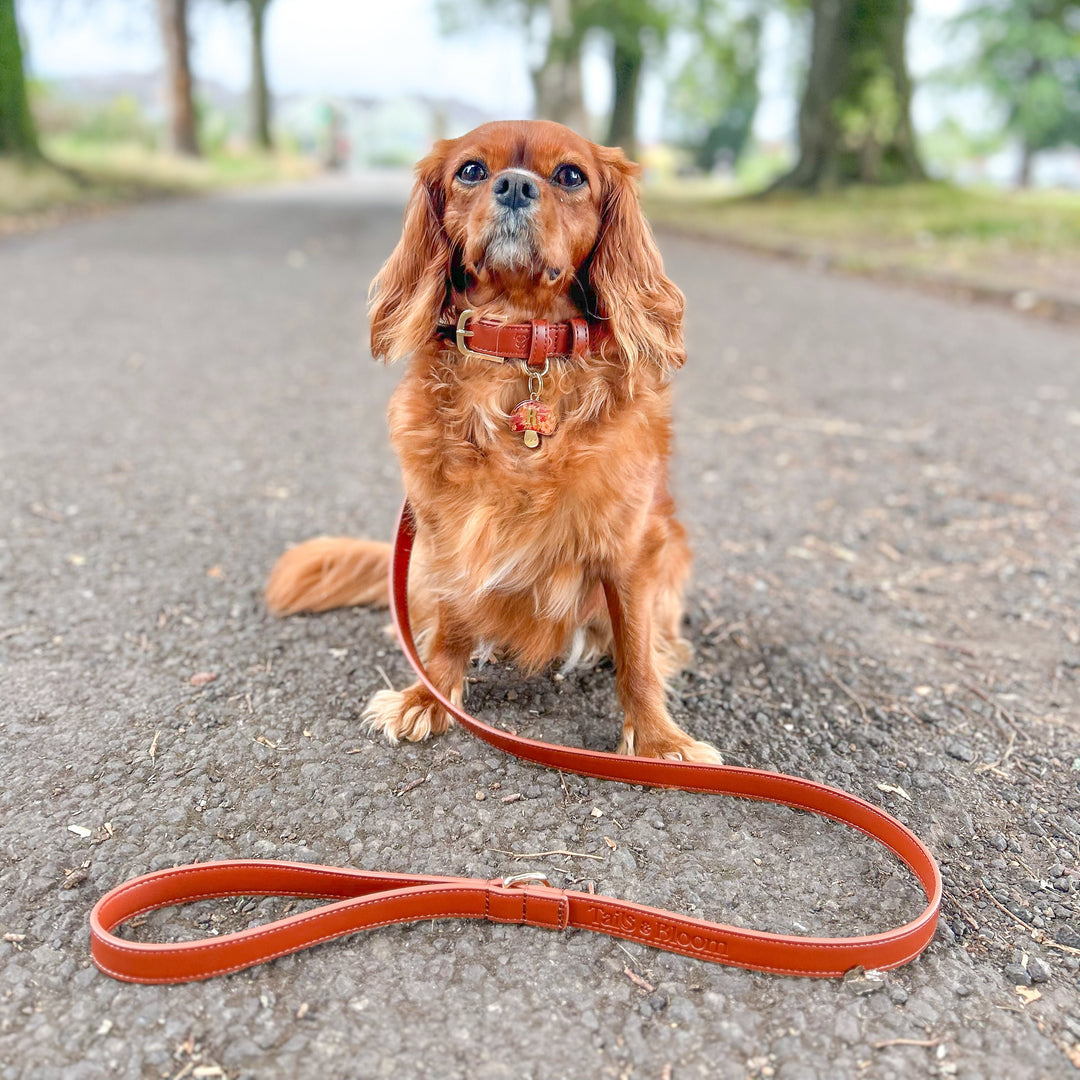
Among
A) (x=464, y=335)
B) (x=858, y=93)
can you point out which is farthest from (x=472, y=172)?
(x=858, y=93)

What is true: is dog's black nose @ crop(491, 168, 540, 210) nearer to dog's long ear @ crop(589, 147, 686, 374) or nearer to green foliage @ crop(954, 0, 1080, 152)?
dog's long ear @ crop(589, 147, 686, 374)

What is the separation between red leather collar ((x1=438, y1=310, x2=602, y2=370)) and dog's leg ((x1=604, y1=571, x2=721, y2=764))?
0.56 m

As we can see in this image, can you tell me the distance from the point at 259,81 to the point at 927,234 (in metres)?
27.0

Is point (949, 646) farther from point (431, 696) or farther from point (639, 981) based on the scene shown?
point (639, 981)

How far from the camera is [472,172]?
222 centimetres

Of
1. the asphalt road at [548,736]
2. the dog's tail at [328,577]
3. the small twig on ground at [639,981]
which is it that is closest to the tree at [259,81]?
the asphalt road at [548,736]

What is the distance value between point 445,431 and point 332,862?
0.98 metres

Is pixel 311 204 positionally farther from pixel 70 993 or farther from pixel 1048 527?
pixel 70 993

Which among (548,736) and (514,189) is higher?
(514,189)

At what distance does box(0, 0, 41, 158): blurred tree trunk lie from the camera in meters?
13.5

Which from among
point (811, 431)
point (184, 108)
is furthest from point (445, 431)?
point (184, 108)

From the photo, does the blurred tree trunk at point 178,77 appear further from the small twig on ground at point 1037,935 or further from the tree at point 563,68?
the small twig on ground at point 1037,935

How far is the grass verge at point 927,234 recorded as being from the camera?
9000 mm

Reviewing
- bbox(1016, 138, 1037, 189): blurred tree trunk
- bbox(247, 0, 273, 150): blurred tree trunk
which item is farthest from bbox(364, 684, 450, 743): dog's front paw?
bbox(1016, 138, 1037, 189): blurred tree trunk
